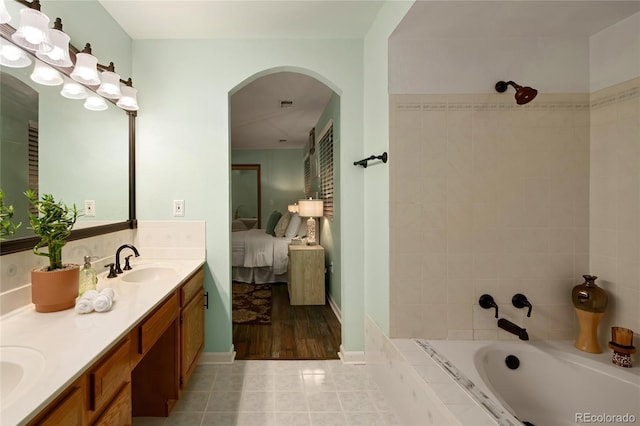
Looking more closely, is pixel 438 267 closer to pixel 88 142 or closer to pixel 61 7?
pixel 88 142

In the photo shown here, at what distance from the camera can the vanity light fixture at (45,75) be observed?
139 centimetres

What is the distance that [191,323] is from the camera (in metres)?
1.94

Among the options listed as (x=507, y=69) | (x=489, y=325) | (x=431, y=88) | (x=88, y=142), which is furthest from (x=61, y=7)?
(x=489, y=325)

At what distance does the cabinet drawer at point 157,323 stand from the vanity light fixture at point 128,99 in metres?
1.36

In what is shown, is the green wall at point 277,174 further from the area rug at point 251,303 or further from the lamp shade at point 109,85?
the lamp shade at point 109,85

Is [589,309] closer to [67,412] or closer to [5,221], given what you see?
[67,412]

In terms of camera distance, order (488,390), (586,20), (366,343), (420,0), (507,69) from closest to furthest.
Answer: (488,390) → (420,0) → (586,20) → (507,69) → (366,343)

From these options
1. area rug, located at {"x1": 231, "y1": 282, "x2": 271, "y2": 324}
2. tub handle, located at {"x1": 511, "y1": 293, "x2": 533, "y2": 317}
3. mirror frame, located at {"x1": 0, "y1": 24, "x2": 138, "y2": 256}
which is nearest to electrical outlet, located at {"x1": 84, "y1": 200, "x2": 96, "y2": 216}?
mirror frame, located at {"x1": 0, "y1": 24, "x2": 138, "y2": 256}

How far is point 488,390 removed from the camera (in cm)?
131

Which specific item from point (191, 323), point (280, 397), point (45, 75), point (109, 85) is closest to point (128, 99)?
point (109, 85)

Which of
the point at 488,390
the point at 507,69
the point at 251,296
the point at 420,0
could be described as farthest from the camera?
the point at 251,296

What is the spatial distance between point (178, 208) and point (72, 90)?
3.15 ft

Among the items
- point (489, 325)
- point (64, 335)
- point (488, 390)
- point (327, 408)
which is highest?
point (64, 335)

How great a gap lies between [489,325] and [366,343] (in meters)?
0.91
